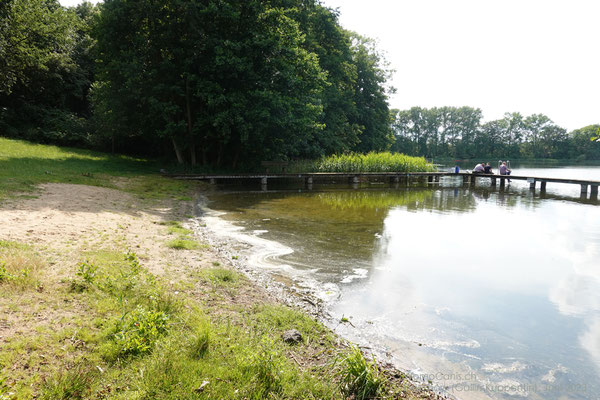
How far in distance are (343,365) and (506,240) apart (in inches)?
370

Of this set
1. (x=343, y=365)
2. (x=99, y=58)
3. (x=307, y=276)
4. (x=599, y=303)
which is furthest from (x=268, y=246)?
(x=99, y=58)

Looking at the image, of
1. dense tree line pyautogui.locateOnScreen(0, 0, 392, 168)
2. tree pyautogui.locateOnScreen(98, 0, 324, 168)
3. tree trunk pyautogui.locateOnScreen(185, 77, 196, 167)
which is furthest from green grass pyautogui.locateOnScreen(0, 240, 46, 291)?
tree trunk pyautogui.locateOnScreen(185, 77, 196, 167)

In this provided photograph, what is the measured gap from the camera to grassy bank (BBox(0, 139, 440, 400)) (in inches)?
119

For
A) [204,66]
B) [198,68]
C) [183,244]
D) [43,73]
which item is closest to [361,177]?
[204,66]

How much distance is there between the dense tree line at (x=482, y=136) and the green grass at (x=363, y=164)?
240 feet

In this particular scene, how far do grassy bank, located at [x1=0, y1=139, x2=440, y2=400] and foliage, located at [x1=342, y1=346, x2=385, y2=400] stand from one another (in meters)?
0.01

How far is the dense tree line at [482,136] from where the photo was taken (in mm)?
97875

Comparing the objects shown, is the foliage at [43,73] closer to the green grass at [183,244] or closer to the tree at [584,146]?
the green grass at [183,244]

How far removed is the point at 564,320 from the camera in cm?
553

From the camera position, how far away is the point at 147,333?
3.62 m

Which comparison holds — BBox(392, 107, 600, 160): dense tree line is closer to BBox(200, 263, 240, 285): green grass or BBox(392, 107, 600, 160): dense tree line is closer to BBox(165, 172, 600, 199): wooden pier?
BBox(165, 172, 600, 199): wooden pier

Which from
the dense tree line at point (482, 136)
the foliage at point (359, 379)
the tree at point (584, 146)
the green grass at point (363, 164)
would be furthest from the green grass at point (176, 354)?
the tree at point (584, 146)

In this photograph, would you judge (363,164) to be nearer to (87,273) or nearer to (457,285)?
(457,285)

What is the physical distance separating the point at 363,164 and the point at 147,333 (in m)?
26.5
